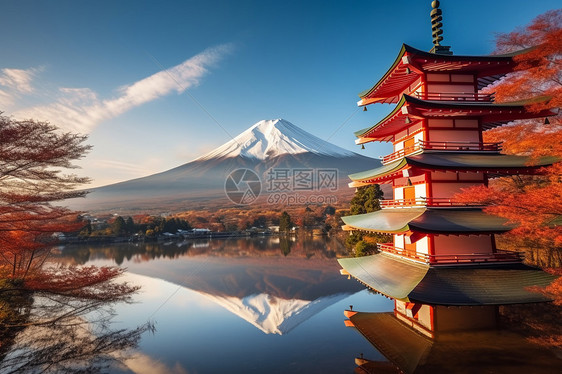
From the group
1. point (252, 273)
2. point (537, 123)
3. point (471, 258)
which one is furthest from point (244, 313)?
point (537, 123)

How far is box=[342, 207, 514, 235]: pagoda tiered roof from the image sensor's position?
881cm

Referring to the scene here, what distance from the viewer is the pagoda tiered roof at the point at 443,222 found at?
8812mm

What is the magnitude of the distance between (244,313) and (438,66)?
14.3 m

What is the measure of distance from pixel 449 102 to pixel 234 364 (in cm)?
1126

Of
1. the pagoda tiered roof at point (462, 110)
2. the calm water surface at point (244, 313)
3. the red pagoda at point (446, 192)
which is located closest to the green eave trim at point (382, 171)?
the red pagoda at point (446, 192)

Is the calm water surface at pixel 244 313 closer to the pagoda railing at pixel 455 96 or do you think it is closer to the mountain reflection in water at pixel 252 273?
the mountain reflection in water at pixel 252 273

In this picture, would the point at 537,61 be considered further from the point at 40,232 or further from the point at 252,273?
the point at 252,273

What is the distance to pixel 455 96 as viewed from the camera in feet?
35.4

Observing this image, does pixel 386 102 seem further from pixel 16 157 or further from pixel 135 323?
pixel 135 323

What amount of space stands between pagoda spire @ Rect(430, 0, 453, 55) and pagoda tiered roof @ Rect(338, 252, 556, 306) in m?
7.73

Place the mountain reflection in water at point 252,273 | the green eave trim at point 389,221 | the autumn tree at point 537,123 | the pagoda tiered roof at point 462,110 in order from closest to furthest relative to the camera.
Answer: the autumn tree at point 537,123, the green eave trim at point 389,221, the pagoda tiered roof at point 462,110, the mountain reflection in water at point 252,273

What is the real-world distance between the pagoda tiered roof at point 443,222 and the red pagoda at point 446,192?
29 millimetres

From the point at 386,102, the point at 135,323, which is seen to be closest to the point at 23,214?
the point at 135,323

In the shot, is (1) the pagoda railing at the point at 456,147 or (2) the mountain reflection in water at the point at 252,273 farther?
(2) the mountain reflection in water at the point at 252,273
